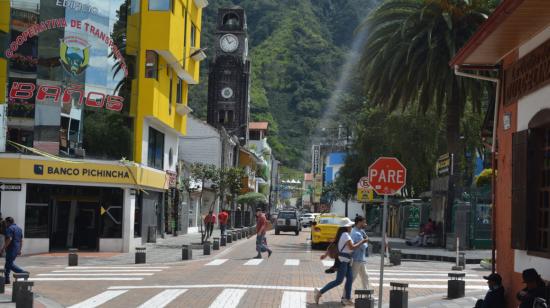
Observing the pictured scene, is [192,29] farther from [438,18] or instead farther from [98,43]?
[438,18]

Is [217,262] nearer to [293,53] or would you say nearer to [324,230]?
[324,230]

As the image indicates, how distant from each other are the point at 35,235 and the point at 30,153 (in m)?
3.16

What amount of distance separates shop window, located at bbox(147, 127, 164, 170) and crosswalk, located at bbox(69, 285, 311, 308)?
1827 centimetres

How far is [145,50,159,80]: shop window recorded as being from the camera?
31.3 meters

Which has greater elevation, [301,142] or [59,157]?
[301,142]

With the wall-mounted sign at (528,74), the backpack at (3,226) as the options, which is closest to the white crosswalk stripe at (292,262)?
the backpack at (3,226)

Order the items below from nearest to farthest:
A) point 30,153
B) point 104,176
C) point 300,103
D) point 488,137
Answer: point 488,137
point 30,153
point 104,176
point 300,103

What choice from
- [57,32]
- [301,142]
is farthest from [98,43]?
[301,142]

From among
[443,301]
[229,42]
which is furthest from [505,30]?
[229,42]

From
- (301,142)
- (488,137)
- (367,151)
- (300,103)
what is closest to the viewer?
(488,137)

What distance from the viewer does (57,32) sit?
2842 centimetres

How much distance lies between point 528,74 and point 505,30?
31.7 inches

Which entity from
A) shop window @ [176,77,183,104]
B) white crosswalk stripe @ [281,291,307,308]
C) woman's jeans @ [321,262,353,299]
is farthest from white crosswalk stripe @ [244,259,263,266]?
shop window @ [176,77,183,104]

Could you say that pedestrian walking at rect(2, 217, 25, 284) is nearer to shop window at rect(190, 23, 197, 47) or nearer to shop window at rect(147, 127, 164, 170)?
shop window at rect(147, 127, 164, 170)
